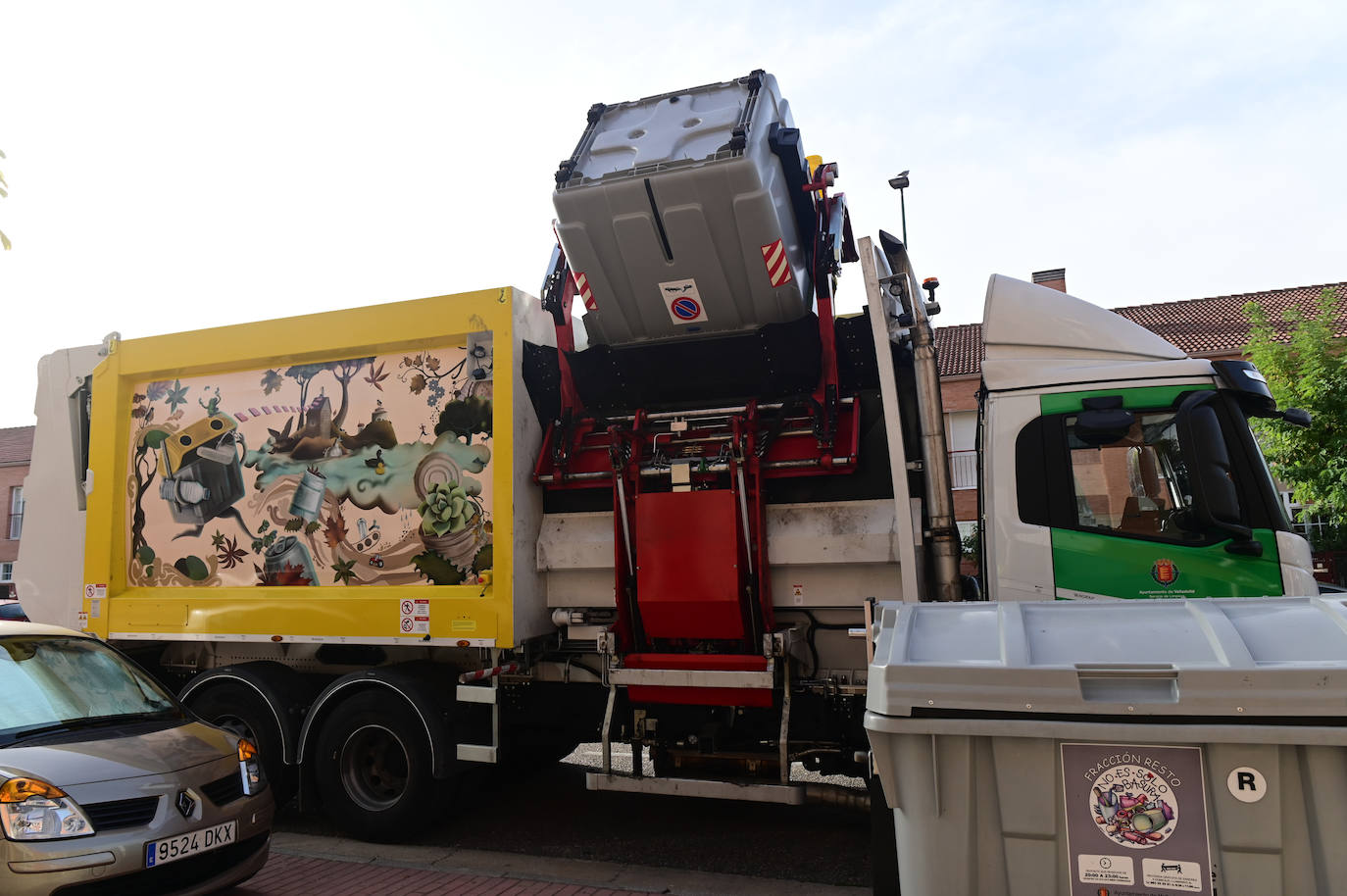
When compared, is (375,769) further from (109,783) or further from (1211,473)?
(1211,473)

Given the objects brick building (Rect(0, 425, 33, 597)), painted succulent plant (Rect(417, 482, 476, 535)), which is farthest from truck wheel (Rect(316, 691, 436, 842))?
brick building (Rect(0, 425, 33, 597))

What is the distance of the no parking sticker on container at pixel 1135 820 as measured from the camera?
2.39m

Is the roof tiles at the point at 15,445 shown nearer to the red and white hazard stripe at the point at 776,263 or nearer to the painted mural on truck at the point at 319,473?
the painted mural on truck at the point at 319,473

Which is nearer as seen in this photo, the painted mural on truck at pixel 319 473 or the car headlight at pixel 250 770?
the car headlight at pixel 250 770

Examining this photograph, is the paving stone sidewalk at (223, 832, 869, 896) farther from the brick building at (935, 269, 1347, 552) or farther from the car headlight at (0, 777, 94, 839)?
the brick building at (935, 269, 1347, 552)

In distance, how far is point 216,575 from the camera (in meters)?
5.89

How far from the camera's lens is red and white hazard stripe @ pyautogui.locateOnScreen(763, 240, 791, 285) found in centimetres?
469

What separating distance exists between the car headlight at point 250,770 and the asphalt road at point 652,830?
1106 mm

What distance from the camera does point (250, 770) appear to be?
451 cm

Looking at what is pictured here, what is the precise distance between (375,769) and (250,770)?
3.32 ft

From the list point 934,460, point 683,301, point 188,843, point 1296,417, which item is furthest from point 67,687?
point 1296,417

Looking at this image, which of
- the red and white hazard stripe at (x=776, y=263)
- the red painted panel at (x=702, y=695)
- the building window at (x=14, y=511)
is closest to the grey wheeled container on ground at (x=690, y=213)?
the red and white hazard stripe at (x=776, y=263)

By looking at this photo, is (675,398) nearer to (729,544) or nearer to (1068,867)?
(729,544)

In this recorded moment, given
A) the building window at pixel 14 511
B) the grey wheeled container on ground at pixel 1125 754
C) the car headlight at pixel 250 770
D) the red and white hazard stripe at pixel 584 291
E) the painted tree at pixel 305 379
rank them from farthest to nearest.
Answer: the building window at pixel 14 511
the painted tree at pixel 305 379
the red and white hazard stripe at pixel 584 291
the car headlight at pixel 250 770
the grey wheeled container on ground at pixel 1125 754
